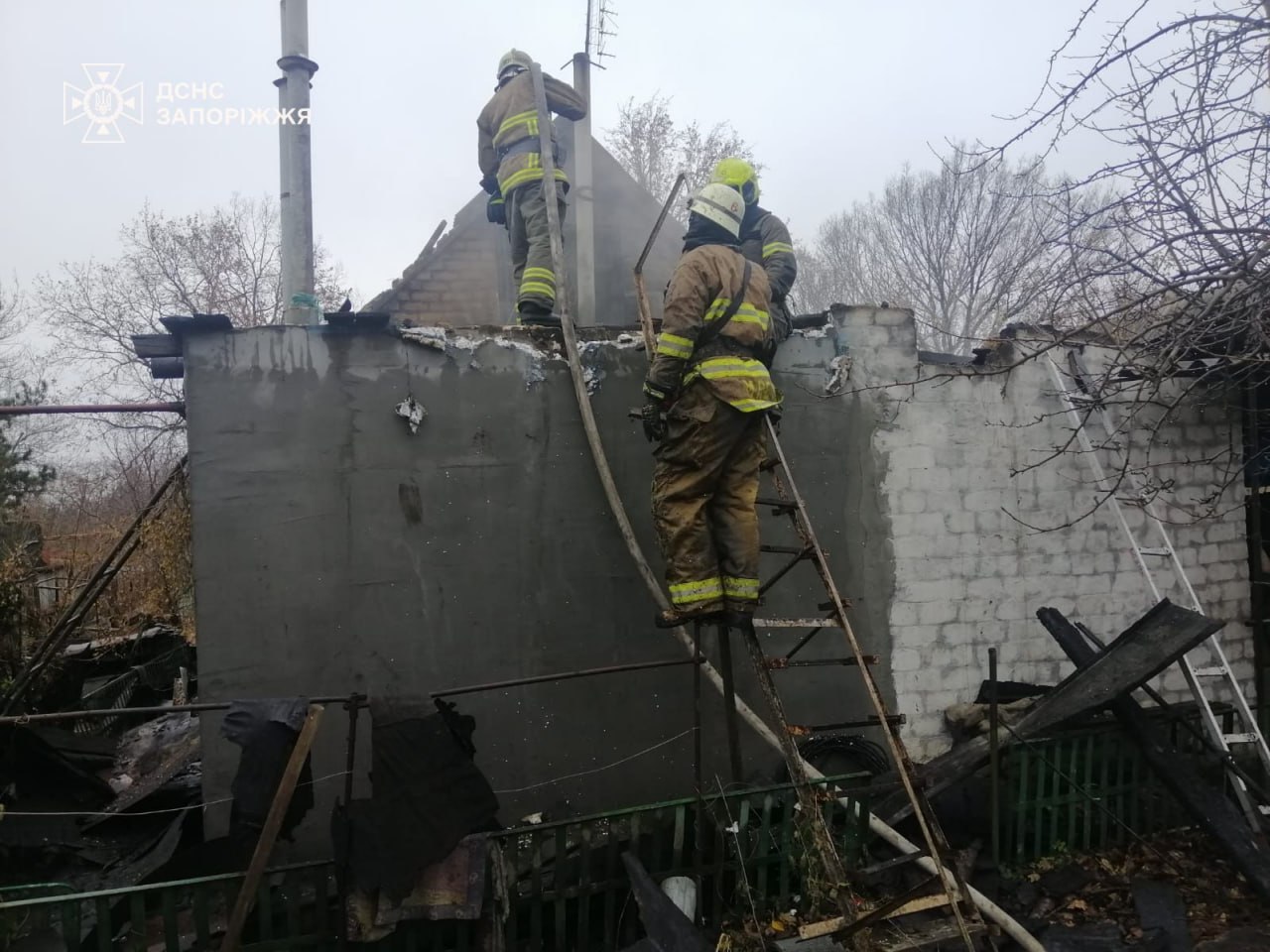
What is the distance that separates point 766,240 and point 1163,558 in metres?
3.58

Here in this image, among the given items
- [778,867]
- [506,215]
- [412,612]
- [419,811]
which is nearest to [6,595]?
[412,612]

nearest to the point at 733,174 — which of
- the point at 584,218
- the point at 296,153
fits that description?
the point at 296,153

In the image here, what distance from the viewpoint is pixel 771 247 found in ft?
17.0

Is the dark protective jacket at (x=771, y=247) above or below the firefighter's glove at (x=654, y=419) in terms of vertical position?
above

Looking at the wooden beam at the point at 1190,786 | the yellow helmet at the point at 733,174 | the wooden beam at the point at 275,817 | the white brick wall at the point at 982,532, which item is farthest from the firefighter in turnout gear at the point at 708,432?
the wooden beam at the point at 1190,786

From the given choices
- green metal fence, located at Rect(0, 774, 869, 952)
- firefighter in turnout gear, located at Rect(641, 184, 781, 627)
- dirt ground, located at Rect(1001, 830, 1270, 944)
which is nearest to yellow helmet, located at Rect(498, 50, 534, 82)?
firefighter in turnout gear, located at Rect(641, 184, 781, 627)

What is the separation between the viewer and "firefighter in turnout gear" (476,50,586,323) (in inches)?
209

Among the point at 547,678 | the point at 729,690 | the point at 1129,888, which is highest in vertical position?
the point at 547,678

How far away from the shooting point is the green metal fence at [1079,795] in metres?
4.59

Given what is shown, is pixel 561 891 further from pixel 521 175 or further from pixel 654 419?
pixel 521 175

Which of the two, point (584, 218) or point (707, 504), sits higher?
point (584, 218)

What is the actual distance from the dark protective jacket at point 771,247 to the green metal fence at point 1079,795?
118 inches

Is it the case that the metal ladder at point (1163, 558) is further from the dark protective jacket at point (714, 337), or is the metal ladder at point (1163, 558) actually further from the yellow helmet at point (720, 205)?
the yellow helmet at point (720, 205)

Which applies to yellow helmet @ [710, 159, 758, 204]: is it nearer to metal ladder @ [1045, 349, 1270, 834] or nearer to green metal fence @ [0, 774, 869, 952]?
metal ladder @ [1045, 349, 1270, 834]
